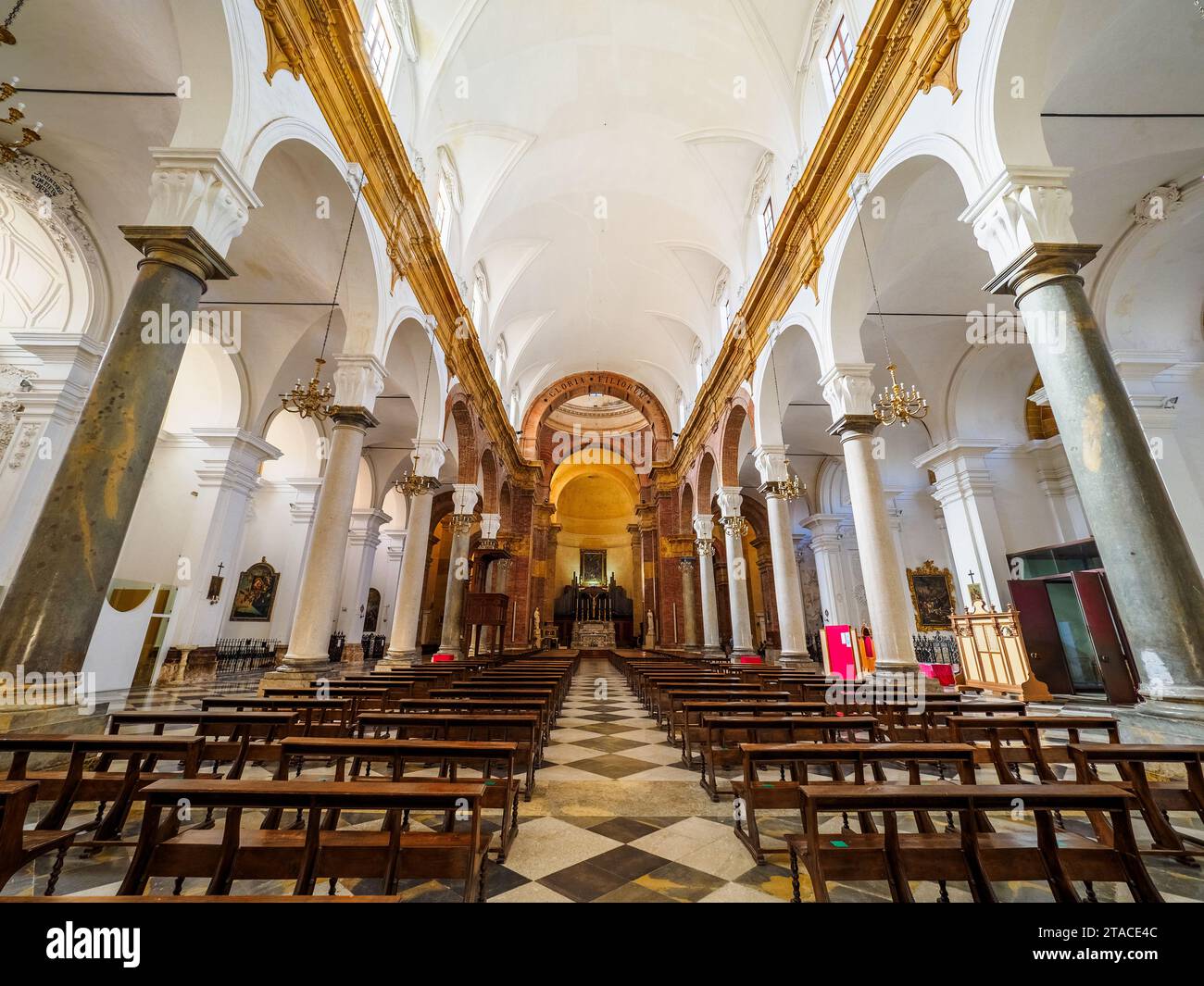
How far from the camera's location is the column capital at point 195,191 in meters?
4.01

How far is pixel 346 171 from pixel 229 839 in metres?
7.40

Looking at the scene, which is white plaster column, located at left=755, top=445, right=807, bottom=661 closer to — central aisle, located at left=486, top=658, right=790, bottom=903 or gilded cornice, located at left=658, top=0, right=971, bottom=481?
gilded cornice, located at left=658, top=0, right=971, bottom=481

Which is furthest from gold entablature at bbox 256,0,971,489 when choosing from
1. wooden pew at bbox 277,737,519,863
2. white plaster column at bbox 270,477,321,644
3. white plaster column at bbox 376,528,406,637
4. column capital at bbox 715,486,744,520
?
white plaster column at bbox 376,528,406,637

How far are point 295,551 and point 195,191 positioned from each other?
11.2 metres

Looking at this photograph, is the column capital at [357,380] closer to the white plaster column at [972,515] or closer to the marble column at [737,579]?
the marble column at [737,579]

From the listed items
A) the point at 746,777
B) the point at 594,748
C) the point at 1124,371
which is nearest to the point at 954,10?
the point at 1124,371

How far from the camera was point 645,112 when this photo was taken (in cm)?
1084

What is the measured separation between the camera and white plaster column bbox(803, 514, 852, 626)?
1619 centimetres

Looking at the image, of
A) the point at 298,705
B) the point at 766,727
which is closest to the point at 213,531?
the point at 298,705

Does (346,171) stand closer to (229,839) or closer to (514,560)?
(229,839)

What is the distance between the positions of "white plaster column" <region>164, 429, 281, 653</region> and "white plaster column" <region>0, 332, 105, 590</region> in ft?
8.12

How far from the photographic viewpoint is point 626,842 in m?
2.54

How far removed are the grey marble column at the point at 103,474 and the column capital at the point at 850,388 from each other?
24.7ft

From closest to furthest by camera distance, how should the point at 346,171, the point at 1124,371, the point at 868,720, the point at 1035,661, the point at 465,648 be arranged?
the point at 868,720, the point at 346,171, the point at 1124,371, the point at 1035,661, the point at 465,648
